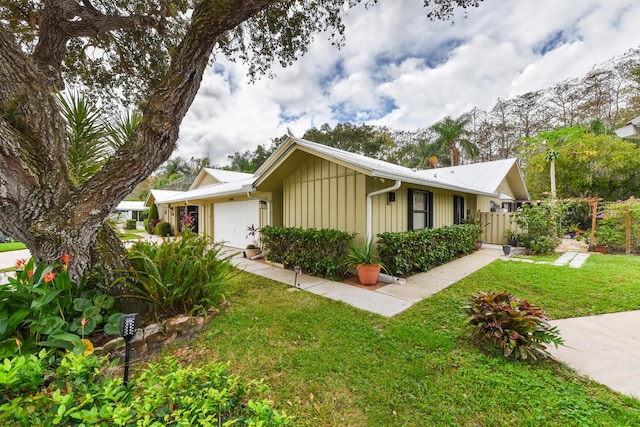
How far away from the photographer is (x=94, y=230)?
3092 mm

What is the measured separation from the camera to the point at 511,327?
2.90m

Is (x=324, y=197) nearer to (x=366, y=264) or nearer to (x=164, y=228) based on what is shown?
(x=366, y=264)

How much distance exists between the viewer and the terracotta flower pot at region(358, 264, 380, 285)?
17.9ft

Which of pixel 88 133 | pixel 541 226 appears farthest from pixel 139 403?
pixel 541 226

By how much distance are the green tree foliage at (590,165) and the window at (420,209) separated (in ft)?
37.6

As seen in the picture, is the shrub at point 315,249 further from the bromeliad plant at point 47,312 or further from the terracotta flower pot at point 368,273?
the bromeliad plant at point 47,312

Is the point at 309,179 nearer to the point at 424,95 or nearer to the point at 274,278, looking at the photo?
the point at 274,278

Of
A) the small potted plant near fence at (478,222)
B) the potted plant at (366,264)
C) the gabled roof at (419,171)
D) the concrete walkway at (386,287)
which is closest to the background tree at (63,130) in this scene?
the concrete walkway at (386,287)

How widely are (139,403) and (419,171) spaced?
1231 cm

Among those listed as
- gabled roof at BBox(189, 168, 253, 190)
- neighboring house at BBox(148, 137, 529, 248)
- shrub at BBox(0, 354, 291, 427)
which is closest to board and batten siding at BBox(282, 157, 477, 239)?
neighboring house at BBox(148, 137, 529, 248)

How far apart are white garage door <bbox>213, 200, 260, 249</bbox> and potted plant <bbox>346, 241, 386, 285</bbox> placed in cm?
470

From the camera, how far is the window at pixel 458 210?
380 inches

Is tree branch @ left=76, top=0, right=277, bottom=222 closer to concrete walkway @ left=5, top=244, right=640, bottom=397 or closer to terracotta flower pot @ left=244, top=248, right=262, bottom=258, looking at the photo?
concrete walkway @ left=5, top=244, right=640, bottom=397

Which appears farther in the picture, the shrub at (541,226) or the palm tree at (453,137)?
the palm tree at (453,137)
